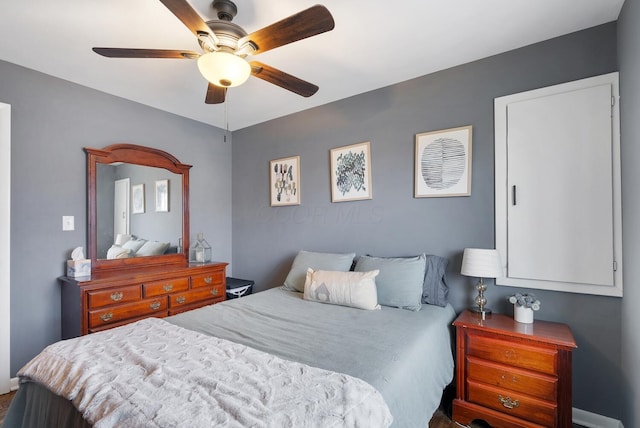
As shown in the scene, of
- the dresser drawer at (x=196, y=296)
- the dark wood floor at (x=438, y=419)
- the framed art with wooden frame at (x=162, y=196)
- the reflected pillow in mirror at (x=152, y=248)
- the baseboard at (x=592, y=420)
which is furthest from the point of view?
the framed art with wooden frame at (x=162, y=196)

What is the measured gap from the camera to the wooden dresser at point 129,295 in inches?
88.9

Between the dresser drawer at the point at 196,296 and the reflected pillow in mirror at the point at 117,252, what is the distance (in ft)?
2.14

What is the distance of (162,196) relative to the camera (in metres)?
3.21

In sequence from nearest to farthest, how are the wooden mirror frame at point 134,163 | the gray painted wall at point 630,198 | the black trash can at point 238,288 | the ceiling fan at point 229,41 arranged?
the ceiling fan at point 229,41, the gray painted wall at point 630,198, the wooden mirror frame at point 134,163, the black trash can at point 238,288

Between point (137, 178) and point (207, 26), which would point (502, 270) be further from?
point (137, 178)

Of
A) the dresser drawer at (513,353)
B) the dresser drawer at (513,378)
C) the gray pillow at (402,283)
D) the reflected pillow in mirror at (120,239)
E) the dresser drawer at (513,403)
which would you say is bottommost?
the dresser drawer at (513,403)

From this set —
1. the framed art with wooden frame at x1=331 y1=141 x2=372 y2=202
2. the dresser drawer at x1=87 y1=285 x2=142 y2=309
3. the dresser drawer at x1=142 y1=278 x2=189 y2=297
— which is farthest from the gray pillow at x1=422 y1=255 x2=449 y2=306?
the dresser drawer at x1=87 y1=285 x2=142 y2=309

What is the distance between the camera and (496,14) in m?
1.79

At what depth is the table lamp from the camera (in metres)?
1.97

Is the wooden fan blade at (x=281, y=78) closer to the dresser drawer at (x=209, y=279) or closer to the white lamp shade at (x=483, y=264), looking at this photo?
the white lamp shade at (x=483, y=264)

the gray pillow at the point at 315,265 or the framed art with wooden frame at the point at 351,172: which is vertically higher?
the framed art with wooden frame at the point at 351,172

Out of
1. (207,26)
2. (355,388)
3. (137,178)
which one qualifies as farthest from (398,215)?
(137,178)

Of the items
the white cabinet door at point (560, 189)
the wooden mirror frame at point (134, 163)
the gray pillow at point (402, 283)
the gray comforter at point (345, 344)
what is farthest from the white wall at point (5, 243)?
the white cabinet door at point (560, 189)

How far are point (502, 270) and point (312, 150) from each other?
6.77ft
